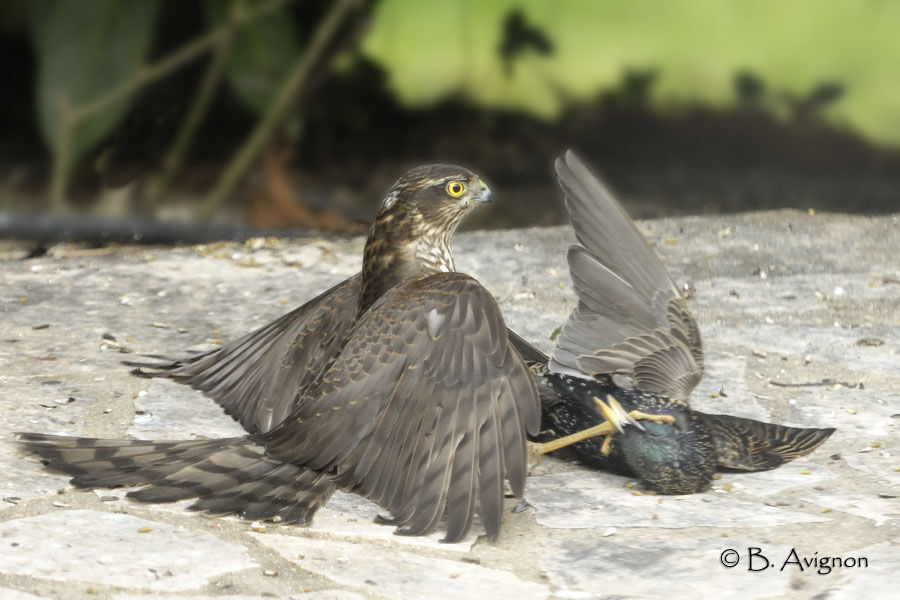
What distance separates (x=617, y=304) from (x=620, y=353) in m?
0.15

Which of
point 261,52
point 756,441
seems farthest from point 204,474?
point 261,52

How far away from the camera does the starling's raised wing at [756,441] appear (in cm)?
400

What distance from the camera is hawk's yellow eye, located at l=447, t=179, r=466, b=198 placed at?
426 cm

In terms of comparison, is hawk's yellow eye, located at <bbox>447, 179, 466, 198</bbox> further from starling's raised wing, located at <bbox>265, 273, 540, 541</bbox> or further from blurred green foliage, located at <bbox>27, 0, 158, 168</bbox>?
blurred green foliage, located at <bbox>27, 0, 158, 168</bbox>

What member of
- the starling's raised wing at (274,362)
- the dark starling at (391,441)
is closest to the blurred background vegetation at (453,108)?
the starling's raised wing at (274,362)

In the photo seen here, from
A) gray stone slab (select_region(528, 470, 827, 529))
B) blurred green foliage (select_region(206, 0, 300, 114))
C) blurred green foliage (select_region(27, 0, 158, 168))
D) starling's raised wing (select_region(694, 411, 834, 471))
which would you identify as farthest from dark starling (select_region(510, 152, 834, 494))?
blurred green foliage (select_region(27, 0, 158, 168))

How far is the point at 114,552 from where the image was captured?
3336 millimetres

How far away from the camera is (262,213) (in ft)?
23.4

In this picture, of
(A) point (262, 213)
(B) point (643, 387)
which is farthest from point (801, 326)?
(A) point (262, 213)

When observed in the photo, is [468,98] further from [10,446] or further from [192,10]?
[10,446]

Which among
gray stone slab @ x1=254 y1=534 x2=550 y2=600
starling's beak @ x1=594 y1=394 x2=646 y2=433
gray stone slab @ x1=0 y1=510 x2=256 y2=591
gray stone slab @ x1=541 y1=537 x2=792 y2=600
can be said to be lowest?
gray stone slab @ x1=0 y1=510 x2=256 y2=591

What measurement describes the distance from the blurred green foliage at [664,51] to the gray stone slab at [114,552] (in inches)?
160

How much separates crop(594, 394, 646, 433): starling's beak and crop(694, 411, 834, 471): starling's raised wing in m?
0.22

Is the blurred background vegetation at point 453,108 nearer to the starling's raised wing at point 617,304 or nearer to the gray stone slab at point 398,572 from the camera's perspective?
the starling's raised wing at point 617,304
